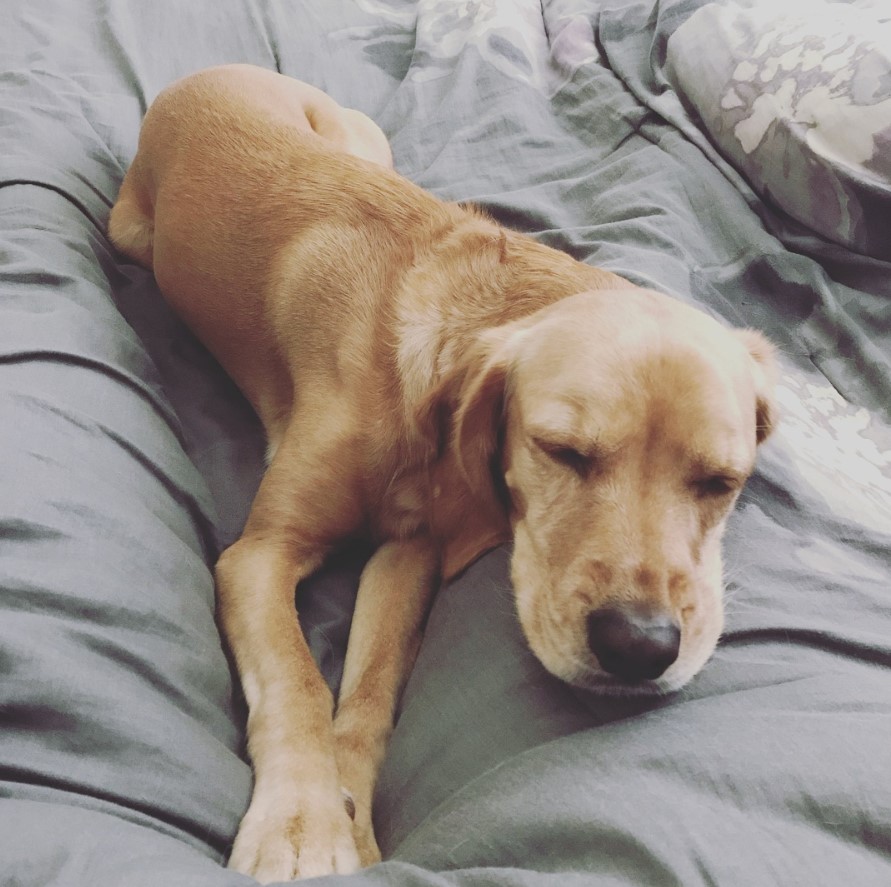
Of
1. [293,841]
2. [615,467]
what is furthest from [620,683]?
[293,841]

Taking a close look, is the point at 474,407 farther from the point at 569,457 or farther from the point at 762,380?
the point at 762,380

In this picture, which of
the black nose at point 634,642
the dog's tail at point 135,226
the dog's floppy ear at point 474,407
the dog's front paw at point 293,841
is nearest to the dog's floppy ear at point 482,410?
the dog's floppy ear at point 474,407

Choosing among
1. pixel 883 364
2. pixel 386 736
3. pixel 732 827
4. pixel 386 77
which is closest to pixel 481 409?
pixel 386 736

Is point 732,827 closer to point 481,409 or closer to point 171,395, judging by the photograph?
point 481,409

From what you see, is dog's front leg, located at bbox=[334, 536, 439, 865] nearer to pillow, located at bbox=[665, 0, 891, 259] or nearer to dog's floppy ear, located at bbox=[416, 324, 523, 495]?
dog's floppy ear, located at bbox=[416, 324, 523, 495]

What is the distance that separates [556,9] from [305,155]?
167 cm

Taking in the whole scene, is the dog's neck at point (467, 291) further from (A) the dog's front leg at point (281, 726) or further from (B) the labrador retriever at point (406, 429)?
(A) the dog's front leg at point (281, 726)

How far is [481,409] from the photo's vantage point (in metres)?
1.30

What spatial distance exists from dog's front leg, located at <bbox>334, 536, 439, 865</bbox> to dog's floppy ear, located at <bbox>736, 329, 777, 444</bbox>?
66 centimetres

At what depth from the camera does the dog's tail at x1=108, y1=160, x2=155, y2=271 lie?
84.2 inches

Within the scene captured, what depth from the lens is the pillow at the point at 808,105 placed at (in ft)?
5.97

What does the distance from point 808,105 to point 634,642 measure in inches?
62.6

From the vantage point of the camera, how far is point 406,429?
4.73 feet

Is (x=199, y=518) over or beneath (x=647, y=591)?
beneath
